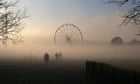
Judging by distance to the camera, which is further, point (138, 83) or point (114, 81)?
point (114, 81)

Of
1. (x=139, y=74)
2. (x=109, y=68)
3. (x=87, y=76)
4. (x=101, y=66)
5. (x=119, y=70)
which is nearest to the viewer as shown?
(x=139, y=74)

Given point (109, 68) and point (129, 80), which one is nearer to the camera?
point (129, 80)

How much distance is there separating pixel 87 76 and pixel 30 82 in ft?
27.3

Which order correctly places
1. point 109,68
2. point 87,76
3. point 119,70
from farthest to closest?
point 87,76
point 109,68
point 119,70

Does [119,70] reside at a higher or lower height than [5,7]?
lower

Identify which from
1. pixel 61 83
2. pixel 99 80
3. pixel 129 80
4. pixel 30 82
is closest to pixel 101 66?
pixel 99 80

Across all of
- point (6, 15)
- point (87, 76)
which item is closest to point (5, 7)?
point (6, 15)

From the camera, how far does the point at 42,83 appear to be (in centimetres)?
2892

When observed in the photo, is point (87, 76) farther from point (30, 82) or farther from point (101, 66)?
point (30, 82)

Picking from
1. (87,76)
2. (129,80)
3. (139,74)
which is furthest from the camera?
(87,76)

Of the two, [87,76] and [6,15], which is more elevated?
[6,15]

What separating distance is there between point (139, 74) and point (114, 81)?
484 cm

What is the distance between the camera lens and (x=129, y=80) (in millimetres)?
22422

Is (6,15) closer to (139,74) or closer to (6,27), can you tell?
(6,27)
